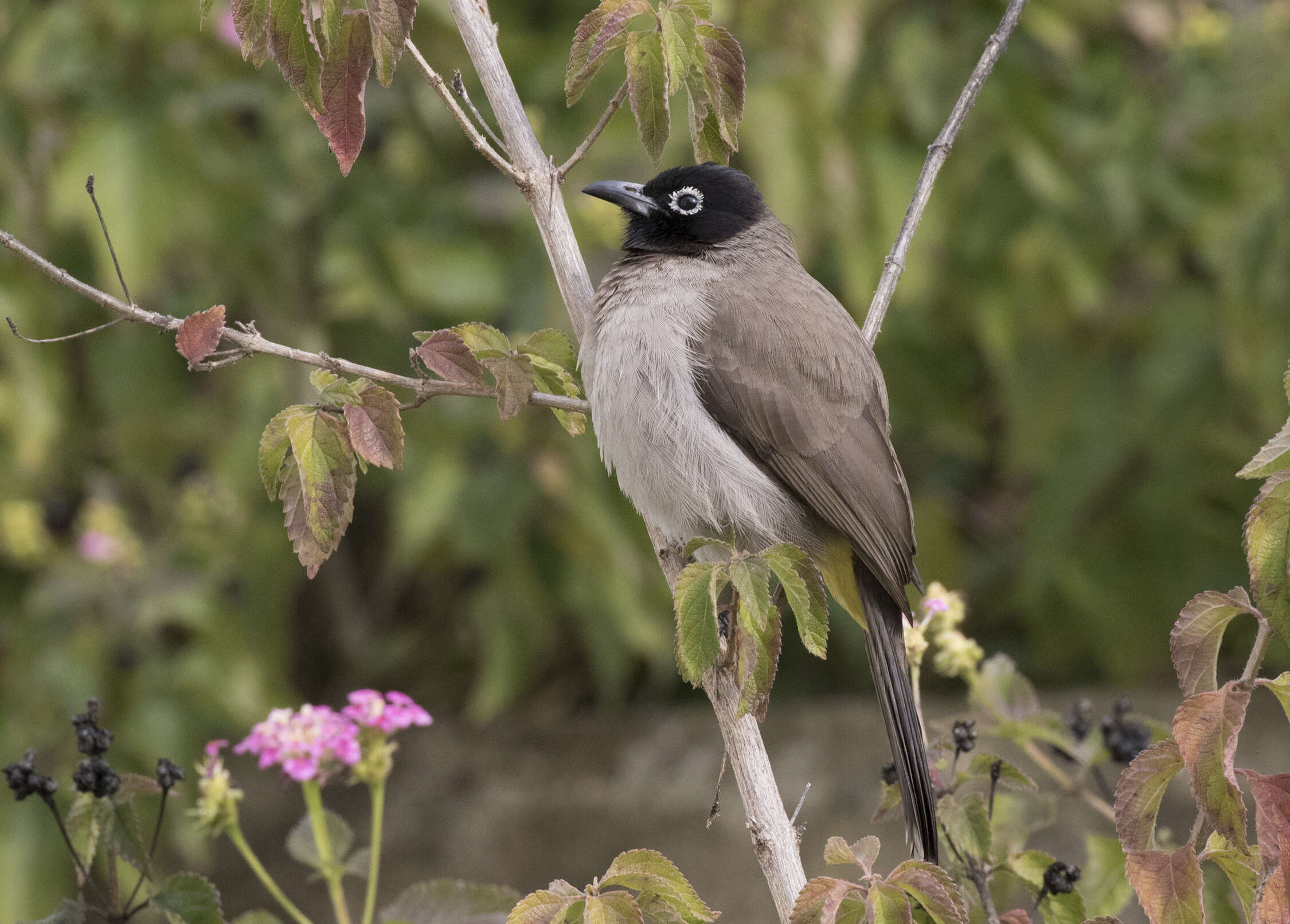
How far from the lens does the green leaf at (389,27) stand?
1574 millimetres

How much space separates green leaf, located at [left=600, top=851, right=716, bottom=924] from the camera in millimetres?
1562

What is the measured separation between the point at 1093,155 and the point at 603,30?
2881 millimetres

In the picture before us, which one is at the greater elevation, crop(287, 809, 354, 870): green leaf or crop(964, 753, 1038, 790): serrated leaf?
crop(964, 753, 1038, 790): serrated leaf

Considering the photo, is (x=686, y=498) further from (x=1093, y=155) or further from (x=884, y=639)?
(x=1093, y=155)

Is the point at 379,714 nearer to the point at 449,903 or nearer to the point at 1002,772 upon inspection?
the point at 449,903

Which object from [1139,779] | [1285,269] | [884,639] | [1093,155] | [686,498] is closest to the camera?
[1139,779]

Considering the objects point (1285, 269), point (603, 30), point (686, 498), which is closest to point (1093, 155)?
point (1285, 269)

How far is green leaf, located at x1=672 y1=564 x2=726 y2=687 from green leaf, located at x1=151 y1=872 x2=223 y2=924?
26.2 inches

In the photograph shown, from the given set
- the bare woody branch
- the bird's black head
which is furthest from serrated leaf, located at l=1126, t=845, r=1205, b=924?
the bird's black head

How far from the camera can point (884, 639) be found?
7.52 ft

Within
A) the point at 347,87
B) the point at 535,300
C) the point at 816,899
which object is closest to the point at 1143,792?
the point at 816,899

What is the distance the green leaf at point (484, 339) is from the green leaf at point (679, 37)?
398 millimetres

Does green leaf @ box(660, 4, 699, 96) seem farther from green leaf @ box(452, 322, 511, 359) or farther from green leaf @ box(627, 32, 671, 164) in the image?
green leaf @ box(452, 322, 511, 359)

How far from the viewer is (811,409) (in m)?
2.53
